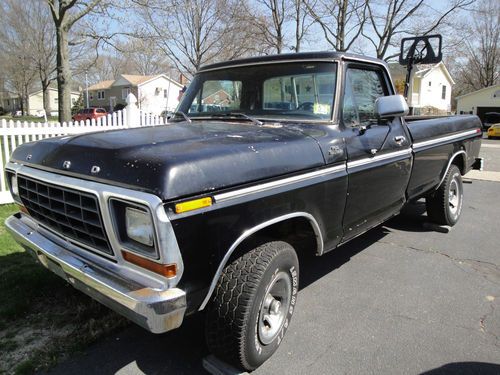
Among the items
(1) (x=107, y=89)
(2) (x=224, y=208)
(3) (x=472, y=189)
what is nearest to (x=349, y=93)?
(2) (x=224, y=208)

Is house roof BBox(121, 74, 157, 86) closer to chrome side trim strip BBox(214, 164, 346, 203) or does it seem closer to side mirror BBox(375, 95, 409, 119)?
→ side mirror BBox(375, 95, 409, 119)

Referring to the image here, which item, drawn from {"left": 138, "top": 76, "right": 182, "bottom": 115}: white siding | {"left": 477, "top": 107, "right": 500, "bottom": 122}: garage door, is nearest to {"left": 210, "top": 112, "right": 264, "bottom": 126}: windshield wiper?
{"left": 477, "top": 107, "right": 500, "bottom": 122}: garage door

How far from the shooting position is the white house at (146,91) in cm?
5428

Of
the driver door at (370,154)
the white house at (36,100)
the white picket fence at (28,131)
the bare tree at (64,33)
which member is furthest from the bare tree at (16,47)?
the driver door at (370,154)

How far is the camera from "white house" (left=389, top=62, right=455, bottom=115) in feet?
136

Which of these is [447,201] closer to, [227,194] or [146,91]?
[227,194]

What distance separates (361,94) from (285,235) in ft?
5.09

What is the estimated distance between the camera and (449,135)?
5258mm

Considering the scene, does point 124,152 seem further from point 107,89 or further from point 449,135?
point 107,89

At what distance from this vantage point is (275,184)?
2596 mm

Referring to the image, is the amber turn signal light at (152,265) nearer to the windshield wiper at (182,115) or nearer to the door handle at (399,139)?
the windshield wiper at (182,115)

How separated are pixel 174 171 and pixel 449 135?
14.1ft

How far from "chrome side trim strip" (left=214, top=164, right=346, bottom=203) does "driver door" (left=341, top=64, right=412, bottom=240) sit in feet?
0.91

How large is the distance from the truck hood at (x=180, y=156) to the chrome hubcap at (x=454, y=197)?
3485 mm
